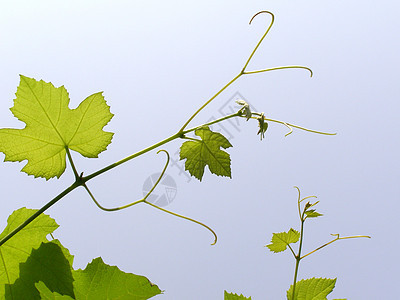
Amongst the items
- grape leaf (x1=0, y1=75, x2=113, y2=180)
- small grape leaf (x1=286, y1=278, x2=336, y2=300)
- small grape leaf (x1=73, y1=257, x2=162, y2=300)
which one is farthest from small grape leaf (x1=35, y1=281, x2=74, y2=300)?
small grape leaf (x1=286, y1=278, x2=336, y2=300)

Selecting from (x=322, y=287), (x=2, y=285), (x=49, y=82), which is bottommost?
(x=2, y=285)

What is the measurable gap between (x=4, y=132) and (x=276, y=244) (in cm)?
47

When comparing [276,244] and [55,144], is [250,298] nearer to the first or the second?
[276,244]

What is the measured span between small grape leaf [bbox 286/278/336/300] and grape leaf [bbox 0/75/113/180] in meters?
0.37

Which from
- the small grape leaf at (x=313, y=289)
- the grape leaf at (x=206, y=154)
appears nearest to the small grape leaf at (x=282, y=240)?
the small grape leaf at (x=313, y=289)

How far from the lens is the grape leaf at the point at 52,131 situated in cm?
49

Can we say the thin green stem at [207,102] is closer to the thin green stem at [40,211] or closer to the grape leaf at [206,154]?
the grape leaf at [206,154]

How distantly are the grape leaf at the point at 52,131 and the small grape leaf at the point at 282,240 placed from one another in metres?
0.35

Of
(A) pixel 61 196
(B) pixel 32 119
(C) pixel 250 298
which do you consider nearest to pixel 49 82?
(B) pixel 32 119

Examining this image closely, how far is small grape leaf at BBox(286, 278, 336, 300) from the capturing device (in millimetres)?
620

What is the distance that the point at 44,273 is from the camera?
47 cm

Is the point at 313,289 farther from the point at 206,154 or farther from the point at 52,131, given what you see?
the point at 52,131

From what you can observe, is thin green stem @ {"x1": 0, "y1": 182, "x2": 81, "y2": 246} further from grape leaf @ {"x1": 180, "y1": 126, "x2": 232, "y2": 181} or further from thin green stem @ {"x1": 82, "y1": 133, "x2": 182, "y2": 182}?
grape leaf @ {"x1": 180, "y1": 126, "x2": 232, "y2": 181}

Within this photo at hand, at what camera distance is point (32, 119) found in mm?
499
